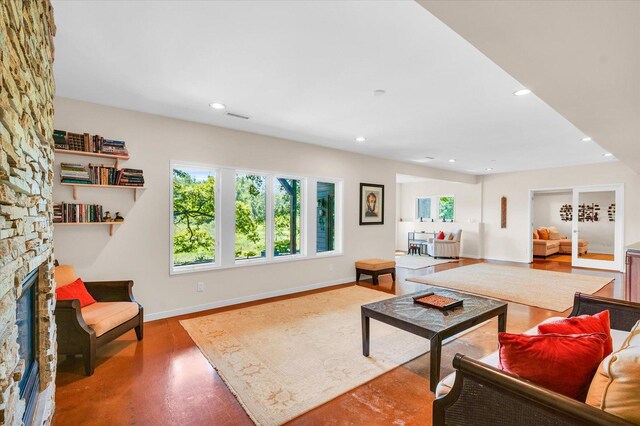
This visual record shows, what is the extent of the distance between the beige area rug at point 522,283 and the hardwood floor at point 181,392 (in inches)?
79.4

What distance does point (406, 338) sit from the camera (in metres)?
3.19

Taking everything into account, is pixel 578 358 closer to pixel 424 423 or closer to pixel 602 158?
pixel 424 423

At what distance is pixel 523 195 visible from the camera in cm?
845

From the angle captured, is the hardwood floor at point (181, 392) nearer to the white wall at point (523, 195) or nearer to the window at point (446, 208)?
the white wall at point (523, 195)

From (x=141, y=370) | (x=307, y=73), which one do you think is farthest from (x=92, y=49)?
(x=141, y=370)

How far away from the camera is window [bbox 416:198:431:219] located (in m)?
10.7

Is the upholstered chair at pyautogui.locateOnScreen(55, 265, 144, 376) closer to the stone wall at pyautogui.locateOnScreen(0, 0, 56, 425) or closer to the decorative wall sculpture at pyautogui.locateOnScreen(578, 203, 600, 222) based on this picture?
the stone wall at pyautogui.locateOnScreen(0, 0, 56, 425)

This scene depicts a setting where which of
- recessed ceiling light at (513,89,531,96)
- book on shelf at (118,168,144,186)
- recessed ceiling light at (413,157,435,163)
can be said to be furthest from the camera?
recessed ceiling light at (413,157,435,163)

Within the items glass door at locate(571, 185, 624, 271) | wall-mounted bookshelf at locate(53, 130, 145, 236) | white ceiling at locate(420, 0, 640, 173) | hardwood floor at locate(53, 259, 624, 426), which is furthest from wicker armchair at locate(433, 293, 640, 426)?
glass door at locate(571, 185, 624, 271)

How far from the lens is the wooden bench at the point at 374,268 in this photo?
5617 millimetres

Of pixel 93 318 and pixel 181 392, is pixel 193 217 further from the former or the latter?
pixel 181 392

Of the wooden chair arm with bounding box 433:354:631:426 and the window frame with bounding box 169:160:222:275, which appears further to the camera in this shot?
the window frame with bounding box 169:160:222:275

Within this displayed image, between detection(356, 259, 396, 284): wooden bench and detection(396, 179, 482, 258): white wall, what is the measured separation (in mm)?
4731

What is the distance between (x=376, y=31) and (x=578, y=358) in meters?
2.04
